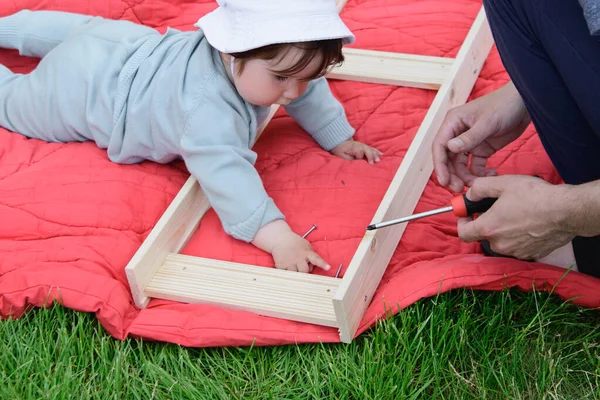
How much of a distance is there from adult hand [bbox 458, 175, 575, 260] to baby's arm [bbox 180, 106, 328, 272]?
40 cm

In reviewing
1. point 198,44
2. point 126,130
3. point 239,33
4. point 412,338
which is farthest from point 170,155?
point 412,338

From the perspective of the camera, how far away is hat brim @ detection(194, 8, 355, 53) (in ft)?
5.26

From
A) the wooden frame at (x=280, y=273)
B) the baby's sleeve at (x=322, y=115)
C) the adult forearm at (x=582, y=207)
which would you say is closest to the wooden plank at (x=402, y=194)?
the wooden frame at (x=280, y=273)

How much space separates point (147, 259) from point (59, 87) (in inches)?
21.7

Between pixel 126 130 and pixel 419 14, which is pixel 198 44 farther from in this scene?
pixel 419 14

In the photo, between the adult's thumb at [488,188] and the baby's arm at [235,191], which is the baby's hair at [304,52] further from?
the adult's thumb at [488,188]

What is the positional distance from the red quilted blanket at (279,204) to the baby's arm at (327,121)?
0.04 meters

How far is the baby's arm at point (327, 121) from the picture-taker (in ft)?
6.49

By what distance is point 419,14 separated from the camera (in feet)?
7.61

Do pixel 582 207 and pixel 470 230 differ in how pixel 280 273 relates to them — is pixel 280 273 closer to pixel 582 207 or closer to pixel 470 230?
pixel 470 230

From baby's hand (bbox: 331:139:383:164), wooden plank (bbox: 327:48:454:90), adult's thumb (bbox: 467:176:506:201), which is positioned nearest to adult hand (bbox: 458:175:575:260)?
adult's thumb (bbox: 467:176:506:201)

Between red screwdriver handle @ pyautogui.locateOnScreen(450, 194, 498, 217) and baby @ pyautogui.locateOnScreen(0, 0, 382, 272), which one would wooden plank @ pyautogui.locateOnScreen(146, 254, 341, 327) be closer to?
baby @ pyautogui.locateOnScreen(0, 0, 382, 272)

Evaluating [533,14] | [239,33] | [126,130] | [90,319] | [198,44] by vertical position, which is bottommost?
[90,319]

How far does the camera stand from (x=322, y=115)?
198 cm
